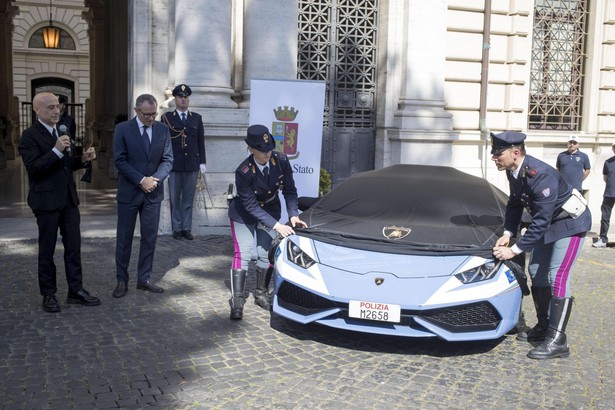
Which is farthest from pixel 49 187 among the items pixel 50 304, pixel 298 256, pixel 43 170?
pixel 298 256

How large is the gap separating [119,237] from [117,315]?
1.05 meters

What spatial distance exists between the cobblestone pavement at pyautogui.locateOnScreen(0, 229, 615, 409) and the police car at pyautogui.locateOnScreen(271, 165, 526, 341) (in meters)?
0.31

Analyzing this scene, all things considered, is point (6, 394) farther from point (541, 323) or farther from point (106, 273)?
point (541, 323)

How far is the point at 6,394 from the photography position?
4.84 m

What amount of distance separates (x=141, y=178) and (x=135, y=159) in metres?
0.25

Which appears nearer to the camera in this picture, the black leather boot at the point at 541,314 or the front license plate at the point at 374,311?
the front license plate at the point at 374,311

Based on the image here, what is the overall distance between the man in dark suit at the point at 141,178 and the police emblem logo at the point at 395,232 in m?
2.45

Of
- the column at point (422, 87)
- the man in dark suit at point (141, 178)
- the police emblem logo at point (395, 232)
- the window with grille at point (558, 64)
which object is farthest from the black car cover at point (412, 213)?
the window with grille at point (558, 64)

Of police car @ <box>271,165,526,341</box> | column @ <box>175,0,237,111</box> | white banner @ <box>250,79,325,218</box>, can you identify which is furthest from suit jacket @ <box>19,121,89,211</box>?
column @ <box>175,0,237,111</box>

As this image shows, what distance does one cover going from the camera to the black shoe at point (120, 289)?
7426mm

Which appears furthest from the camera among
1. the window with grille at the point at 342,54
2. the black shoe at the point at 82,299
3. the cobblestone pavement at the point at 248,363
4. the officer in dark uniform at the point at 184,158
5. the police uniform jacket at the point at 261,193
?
the window with grille at the point at 342,54

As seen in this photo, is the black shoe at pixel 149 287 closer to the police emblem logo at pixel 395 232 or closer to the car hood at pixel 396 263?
the car hood at pixel 396 263

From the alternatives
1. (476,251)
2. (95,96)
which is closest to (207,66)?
(476,251)

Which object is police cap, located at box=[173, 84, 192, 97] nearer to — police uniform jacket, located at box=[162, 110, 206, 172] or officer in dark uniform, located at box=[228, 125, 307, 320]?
police uniform jacket, located at box=[162, 110, 206, 172]
